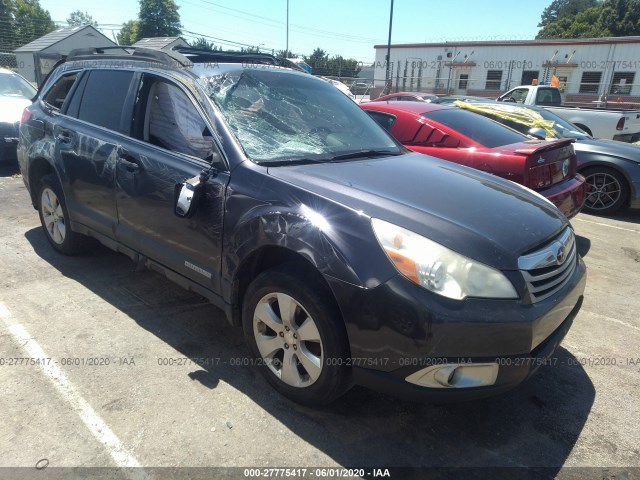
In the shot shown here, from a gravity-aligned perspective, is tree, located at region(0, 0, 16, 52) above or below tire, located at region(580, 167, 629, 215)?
above

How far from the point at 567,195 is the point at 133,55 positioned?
410cm

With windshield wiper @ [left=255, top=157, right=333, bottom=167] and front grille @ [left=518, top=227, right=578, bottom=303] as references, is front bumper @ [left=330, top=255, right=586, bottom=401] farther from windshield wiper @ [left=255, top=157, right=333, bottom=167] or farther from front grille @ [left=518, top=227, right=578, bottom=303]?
windshield wiper @ [left=255, top=157, right=333, bottom=167]

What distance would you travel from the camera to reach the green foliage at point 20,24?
55.3 meters

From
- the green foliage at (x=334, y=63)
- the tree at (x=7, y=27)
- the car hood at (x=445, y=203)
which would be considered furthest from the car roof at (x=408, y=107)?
the tree at (x=7, y=27)

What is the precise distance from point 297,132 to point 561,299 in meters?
1.83

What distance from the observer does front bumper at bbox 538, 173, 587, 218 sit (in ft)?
14.8

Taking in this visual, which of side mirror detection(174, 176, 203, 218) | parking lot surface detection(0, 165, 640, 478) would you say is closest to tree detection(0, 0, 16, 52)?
parking lot surface detection(0, 165, 640, 478)

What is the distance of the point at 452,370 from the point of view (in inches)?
82.7

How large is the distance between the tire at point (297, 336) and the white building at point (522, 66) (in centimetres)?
3022

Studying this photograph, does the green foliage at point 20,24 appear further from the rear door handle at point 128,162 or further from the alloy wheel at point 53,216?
the rear door handle at point 128,162

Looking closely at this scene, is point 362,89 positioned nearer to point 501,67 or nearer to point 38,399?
point 501,67

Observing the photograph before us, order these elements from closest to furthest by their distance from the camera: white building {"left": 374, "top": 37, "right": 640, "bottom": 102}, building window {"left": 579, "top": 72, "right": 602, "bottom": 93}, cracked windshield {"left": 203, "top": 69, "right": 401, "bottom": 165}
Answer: cracked windshield {"left": 203, "top": 69, "right": 401, "bottom": 165} → white building {"left": 374, "top": 37, "right": 640, "bottom": 102} → building window {"left": 579, "top": 72, "right": 602, "bottom": 93}

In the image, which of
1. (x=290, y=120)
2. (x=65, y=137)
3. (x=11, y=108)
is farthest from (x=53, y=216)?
(x=11, y=108)

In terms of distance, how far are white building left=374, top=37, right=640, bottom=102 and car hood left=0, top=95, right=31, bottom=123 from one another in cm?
2510
